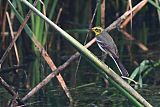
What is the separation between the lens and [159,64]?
5.43m

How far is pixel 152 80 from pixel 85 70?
946 mm

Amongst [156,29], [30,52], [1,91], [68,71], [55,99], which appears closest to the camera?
[55,99]

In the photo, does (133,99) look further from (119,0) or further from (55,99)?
(119,0)

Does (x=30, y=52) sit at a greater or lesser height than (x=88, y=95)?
greater

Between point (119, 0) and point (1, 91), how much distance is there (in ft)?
9.02

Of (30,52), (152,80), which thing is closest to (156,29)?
(30,52)

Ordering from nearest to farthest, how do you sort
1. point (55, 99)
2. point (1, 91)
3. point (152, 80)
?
point (55, 99) → point (1, 91) → point (152, 80)

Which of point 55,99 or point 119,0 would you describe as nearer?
point 55,99

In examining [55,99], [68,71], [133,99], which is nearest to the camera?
[133,99]

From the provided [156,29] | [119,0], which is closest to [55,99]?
[119,0]

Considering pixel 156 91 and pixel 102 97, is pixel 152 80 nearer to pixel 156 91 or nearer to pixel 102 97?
pixel 156 91

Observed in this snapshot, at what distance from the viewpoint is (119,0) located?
7184 millimetres

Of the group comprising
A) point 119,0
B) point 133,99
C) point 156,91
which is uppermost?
point 119,0

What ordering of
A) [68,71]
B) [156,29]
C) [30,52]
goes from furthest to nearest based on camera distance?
1. [156,29]
2. [30,52]
3. [68,71]
